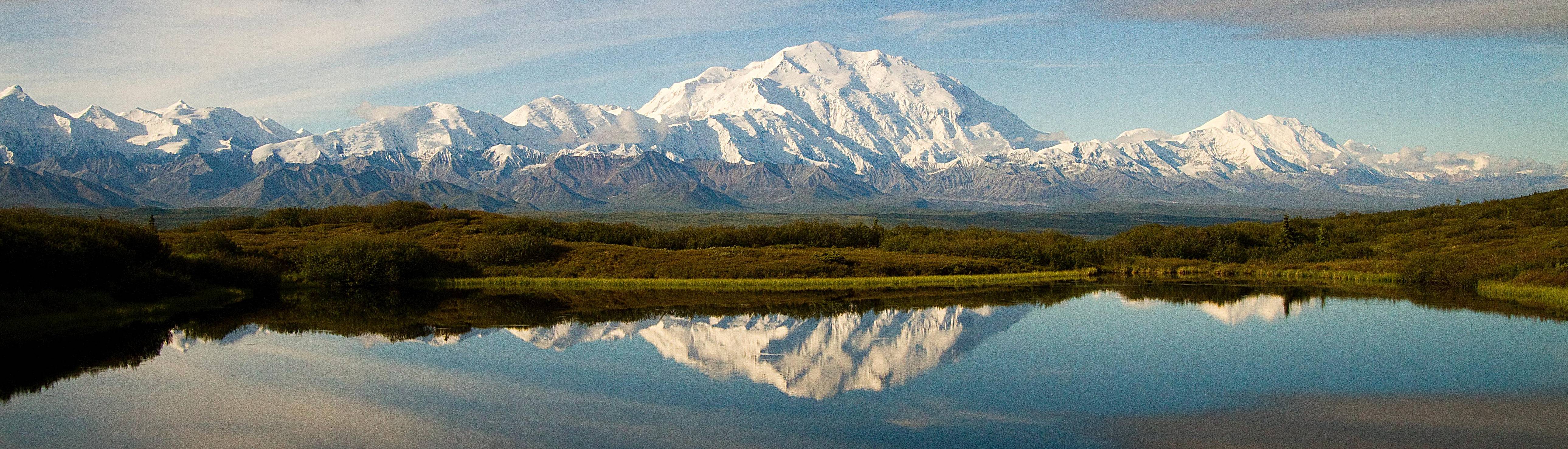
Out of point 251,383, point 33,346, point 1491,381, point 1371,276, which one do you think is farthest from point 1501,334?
point 33,346

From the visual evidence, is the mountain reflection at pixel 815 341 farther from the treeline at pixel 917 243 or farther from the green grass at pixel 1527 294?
the treeline at pixel 917 243

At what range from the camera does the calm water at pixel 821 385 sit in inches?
977

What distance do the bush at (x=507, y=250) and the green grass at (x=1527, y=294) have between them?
59567mm

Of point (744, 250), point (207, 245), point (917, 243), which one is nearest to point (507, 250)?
point (744, 250)

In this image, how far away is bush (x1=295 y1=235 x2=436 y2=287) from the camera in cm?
7250

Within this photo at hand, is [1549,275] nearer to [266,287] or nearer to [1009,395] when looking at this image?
[1009,395]

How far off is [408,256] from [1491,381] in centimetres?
6336

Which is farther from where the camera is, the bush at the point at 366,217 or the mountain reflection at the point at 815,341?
the bush at the point at 366,217

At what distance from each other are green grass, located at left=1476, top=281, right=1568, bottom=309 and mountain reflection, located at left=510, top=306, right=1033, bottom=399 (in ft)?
82.2

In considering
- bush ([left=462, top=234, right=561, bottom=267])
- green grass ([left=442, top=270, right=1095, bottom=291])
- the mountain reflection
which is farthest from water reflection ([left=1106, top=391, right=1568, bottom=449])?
bush ([left=462, top=234, right=561, bottom=267])

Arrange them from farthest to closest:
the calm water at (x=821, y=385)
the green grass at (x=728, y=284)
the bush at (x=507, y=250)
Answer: the bush at (x=507, y=250) → the green grass at (x=728, y=284) → the calm water at (x=821, y=385)

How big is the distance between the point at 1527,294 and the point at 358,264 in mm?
68194

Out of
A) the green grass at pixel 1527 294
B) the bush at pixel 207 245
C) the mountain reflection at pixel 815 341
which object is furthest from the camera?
the bush at pixel 207 245

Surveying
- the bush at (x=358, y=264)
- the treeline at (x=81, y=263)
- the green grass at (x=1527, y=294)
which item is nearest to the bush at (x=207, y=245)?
the bush at (x=358, y=264)
